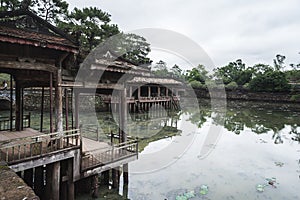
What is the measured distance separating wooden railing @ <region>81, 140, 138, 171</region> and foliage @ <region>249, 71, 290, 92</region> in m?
35.4

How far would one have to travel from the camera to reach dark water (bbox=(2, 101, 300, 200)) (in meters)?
6.82

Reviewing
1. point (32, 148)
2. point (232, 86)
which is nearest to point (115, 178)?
point (32, 148)

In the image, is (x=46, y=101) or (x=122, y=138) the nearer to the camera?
(x=122, y=138)

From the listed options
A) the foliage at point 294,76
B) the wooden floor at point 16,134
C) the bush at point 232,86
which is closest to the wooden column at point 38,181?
the wooden floor at point 16,134

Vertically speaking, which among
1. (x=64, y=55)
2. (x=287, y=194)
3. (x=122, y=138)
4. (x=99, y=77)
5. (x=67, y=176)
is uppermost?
(x=64, y=55)

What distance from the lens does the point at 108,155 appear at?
6438mm

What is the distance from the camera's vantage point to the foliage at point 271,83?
34969mm

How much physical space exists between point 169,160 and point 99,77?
521cm

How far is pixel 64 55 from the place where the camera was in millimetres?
5172

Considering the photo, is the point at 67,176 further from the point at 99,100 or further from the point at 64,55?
the point at 99,100

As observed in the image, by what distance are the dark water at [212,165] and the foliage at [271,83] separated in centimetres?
2221

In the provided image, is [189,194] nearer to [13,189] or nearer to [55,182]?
[55,182]

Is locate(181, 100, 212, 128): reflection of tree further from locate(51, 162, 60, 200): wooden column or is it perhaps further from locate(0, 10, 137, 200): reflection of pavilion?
locate(51, 162, 60, 200): wooden column

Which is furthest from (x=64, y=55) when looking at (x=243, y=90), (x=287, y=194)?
(x=243, y=90)
